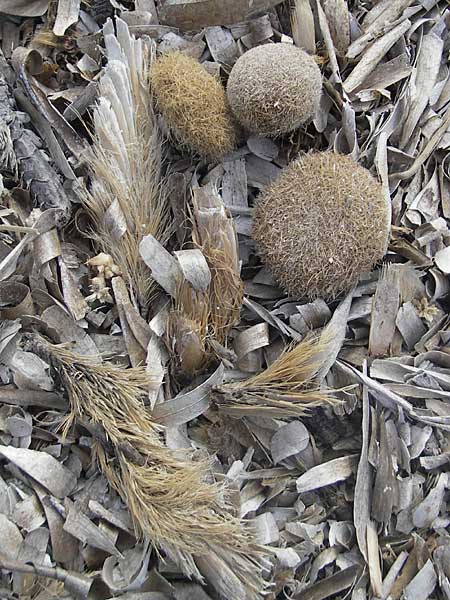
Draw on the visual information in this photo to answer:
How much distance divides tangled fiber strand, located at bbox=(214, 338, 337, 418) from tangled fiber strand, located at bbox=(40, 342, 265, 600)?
118mm

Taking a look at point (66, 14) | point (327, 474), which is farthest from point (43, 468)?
point (66, 14)

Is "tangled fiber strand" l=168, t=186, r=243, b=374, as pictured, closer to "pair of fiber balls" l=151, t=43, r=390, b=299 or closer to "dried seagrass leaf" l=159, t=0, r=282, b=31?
"pair of fiber balls" l=151, t=43, r=390, b=299

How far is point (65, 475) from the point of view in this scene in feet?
3.33

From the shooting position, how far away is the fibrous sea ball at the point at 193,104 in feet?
3.78

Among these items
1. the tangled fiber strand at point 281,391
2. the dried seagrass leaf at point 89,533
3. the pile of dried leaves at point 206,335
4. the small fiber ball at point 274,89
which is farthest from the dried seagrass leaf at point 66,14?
the dried seagrass leaf at point 89,533

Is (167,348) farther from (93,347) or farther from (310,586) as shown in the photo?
(310,586)

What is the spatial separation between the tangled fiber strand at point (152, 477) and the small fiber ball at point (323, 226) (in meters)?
0.33

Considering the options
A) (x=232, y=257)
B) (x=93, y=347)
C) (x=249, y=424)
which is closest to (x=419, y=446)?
(x=249, y=424)

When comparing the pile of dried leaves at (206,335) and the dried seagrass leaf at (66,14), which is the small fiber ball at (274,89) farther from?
the dried seagrass leaf at (66,14)

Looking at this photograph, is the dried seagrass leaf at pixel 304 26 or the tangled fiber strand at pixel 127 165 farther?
the dried seagrass leaf at pixel 304 26

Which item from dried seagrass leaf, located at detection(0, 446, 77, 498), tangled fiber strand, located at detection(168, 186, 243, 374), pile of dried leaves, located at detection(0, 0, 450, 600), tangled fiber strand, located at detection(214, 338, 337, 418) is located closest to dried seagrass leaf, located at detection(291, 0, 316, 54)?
pile of dried leaves, located at detection(0, 0, 450, 600)

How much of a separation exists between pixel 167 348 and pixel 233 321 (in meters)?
0.13

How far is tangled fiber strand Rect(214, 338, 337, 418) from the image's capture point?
1.05m

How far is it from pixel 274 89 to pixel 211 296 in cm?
39
